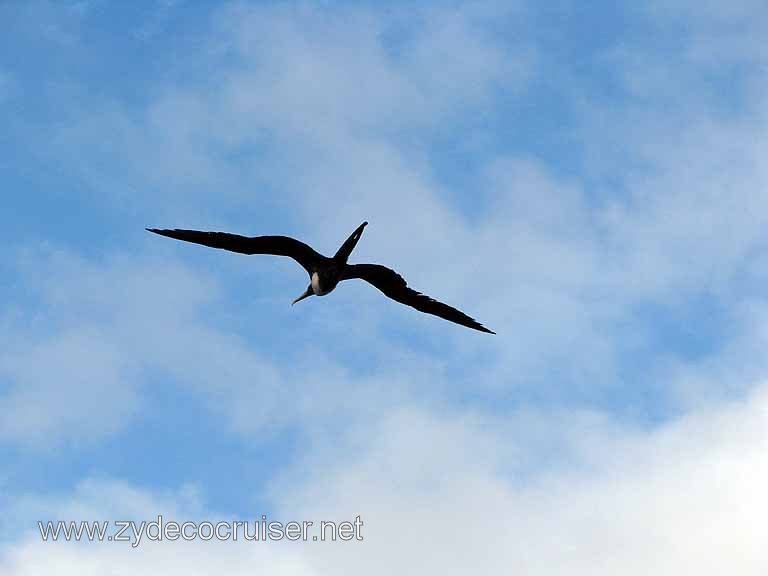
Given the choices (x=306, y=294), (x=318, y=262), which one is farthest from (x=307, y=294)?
(x=318, y=262)

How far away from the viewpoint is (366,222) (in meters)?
20.3

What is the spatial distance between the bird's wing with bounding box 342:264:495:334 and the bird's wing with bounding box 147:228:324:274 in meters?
1.15

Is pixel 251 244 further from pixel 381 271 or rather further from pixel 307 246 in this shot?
pixel 381 271

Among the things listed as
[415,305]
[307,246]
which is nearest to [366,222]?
[307,246]

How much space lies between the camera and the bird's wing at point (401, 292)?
22875 millimetres

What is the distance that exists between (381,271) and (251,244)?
3270mm

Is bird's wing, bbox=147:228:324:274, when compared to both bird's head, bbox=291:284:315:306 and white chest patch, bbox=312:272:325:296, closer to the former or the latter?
white chest patch, bbox=312:272:325:296

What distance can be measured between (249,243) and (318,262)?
67.6 inches

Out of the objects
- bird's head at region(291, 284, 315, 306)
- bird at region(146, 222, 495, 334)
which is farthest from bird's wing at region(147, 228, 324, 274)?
bird's head at region(291, 284, 315, 306)

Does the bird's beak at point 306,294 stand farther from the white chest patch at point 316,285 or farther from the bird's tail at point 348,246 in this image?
the bird's tail at point 348,246

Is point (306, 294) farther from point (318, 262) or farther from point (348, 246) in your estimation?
point (348, 246)

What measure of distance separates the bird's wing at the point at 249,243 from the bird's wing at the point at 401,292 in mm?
1146

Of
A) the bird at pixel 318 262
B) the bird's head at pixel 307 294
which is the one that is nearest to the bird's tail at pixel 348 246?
the bird at pixel 318 262

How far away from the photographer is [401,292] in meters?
23.8
